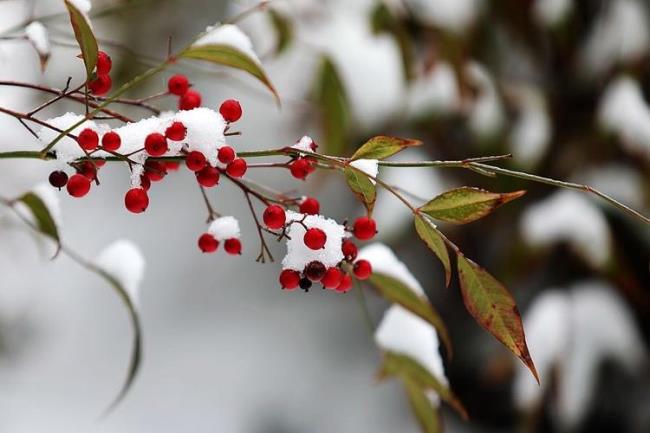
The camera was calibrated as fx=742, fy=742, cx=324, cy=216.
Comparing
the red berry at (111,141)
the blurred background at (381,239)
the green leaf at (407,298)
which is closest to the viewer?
the red berry at (111,141)

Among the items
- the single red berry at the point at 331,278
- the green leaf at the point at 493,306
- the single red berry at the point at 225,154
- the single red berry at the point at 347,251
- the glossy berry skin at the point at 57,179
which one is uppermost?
the glossy berry skin at the point at 57,179

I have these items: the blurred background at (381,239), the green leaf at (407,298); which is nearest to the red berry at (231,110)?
the green leaf at (407,298)

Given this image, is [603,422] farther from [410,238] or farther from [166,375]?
[166,375]

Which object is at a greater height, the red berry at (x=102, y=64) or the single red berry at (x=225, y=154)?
the red berry at (x=102, y=64)

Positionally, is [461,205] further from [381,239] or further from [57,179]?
[381,239]

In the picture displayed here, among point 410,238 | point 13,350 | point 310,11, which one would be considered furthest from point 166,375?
point 310,11

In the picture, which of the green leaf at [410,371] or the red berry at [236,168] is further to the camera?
the green leaf at [410,371]

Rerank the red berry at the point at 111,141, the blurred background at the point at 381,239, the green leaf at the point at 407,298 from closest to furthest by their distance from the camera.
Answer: the red berry at the point at 111,141, the green leaf at the point at 407,298, the blurred background at the point at 381,239

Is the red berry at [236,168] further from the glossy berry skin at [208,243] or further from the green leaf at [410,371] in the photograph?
the green leaf at [410,371]
